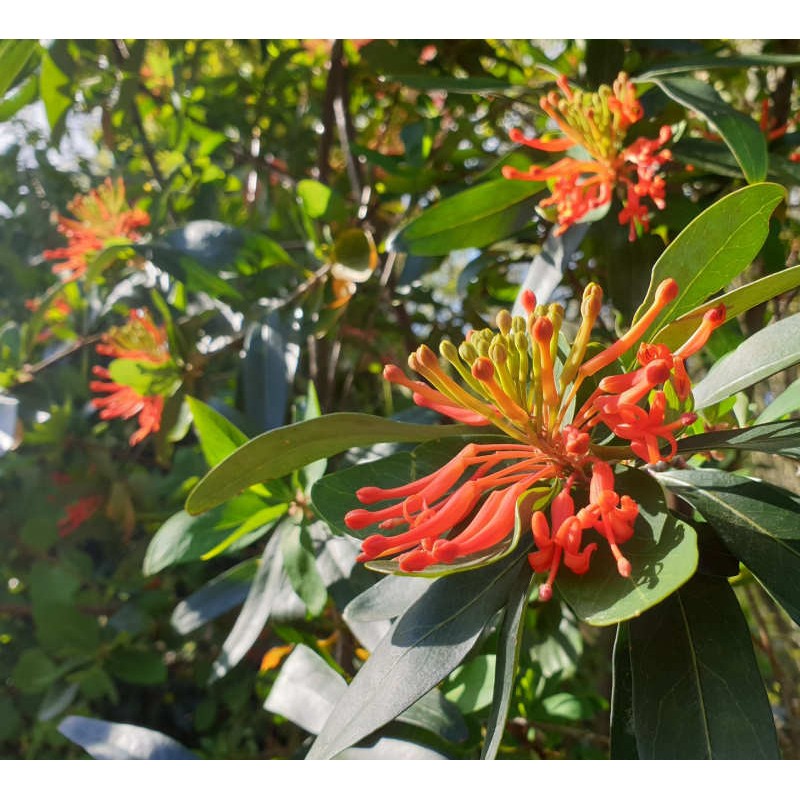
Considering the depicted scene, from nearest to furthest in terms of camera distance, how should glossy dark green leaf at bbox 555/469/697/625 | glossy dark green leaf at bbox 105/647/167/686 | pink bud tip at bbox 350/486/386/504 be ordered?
glossy dark green leaf at bbox 555/469/697/625 → pink bud tip at bbox 350/486/386/504 → glossy dark green leaf at bbox 105/647/167/686

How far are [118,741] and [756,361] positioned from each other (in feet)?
3.26

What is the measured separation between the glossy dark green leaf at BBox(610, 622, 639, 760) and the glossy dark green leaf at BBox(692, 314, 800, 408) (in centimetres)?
21

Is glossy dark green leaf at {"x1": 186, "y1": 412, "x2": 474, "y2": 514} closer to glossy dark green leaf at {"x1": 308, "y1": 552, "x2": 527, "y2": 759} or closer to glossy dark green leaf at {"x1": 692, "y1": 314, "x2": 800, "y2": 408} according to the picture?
glossy dark green leaf at {"x1": 308, "y1": 552, "x2": 527, "y2": 759}

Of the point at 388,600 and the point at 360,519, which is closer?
the point at 360,519

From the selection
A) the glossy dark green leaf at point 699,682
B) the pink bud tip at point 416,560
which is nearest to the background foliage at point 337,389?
the glossy dark green leaf at point 699,682

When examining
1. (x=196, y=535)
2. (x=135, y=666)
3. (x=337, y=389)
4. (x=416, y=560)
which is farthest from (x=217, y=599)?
(x=416, y=560)

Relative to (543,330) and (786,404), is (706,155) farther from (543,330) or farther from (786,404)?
(543,330)

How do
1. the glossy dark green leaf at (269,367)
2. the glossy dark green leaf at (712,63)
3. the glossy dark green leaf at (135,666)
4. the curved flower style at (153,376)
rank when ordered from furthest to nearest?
the glossy dark green leaf at (135,666) → the curved flower style at (153,376) → the glossy dark green leaf at (269,367) → the glossy dark green leaf at (712,63)

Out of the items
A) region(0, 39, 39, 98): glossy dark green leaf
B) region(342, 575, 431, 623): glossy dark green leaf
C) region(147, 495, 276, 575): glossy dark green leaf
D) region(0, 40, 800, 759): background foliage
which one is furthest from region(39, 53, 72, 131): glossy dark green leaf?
region(342, 575, 431, 623): glossy dark green leaf

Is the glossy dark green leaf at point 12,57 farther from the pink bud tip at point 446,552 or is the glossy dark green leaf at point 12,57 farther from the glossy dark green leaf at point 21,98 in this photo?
the pink bud tip at point 446,552

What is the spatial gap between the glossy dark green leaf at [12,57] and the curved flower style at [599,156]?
0.97 m

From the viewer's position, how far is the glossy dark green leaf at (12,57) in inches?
53.9

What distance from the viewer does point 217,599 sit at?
4.58 feet

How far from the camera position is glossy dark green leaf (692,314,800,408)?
608 mm
